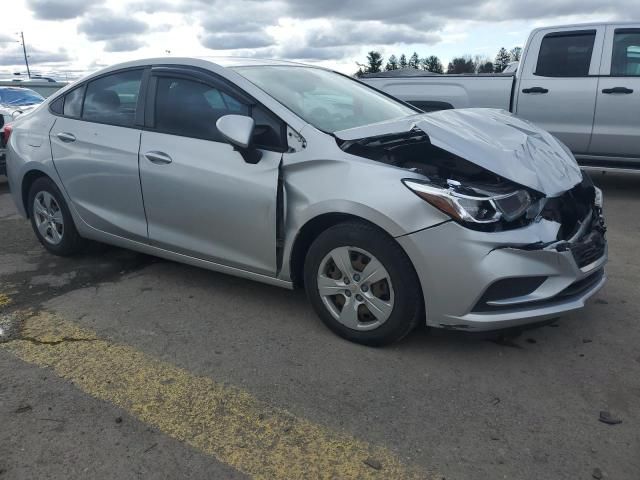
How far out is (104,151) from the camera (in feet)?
14.1

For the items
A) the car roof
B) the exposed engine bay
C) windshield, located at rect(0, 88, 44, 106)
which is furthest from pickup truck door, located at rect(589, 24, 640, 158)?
windshield, located at rect(0, 88, 44, 106)

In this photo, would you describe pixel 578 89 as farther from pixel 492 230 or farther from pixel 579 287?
pixel 492 230

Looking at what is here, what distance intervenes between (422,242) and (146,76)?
2.43 m

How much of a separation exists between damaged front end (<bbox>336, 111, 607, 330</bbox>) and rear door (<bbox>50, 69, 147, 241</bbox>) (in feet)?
5.66

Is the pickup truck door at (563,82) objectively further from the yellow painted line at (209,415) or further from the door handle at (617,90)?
the yellow painted line at (209,415)

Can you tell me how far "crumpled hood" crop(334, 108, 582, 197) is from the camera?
10.5 ft

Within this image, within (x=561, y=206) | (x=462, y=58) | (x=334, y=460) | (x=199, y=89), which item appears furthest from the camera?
(x=462, y=58)

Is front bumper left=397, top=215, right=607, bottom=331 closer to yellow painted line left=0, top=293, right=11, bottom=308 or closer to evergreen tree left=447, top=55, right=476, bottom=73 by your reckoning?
yellow painted line left=0, top=293, right=11, bottom=308

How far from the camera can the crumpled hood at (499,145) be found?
10.5 ft

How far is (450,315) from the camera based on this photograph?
3.04 meters

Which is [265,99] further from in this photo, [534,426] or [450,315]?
[534,426]

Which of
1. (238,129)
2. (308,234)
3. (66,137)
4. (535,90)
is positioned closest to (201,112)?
(238,129)

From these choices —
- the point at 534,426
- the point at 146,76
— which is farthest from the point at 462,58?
the point at 534,426

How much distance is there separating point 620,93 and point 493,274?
4.96 meters
